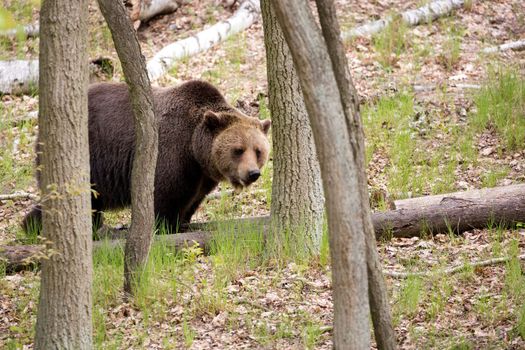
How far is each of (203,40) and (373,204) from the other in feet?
19.8

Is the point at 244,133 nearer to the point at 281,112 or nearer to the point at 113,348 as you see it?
the point at 281,112

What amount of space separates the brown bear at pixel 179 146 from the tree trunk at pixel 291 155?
1123 millimetres

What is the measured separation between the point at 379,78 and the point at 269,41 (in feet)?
17.4

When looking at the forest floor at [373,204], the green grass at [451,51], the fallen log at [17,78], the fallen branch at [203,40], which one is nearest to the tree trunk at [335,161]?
the forest floor at [373,204]

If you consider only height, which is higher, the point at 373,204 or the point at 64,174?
the point at 64,174

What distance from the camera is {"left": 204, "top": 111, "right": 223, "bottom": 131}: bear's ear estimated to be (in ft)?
26.9

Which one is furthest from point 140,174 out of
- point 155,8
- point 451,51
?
point 155,8

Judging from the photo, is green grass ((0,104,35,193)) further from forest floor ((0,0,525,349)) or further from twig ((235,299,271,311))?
twig ((235,299,271,311))

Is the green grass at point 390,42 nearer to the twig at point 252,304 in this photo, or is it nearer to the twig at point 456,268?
the twig at point 456,268

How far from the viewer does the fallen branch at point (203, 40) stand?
12.3m

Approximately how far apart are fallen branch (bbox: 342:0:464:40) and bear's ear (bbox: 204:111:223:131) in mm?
5377

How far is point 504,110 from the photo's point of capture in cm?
1006

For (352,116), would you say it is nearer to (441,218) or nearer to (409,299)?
(409,299)

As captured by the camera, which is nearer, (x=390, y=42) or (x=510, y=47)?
(x=390, y=42)
